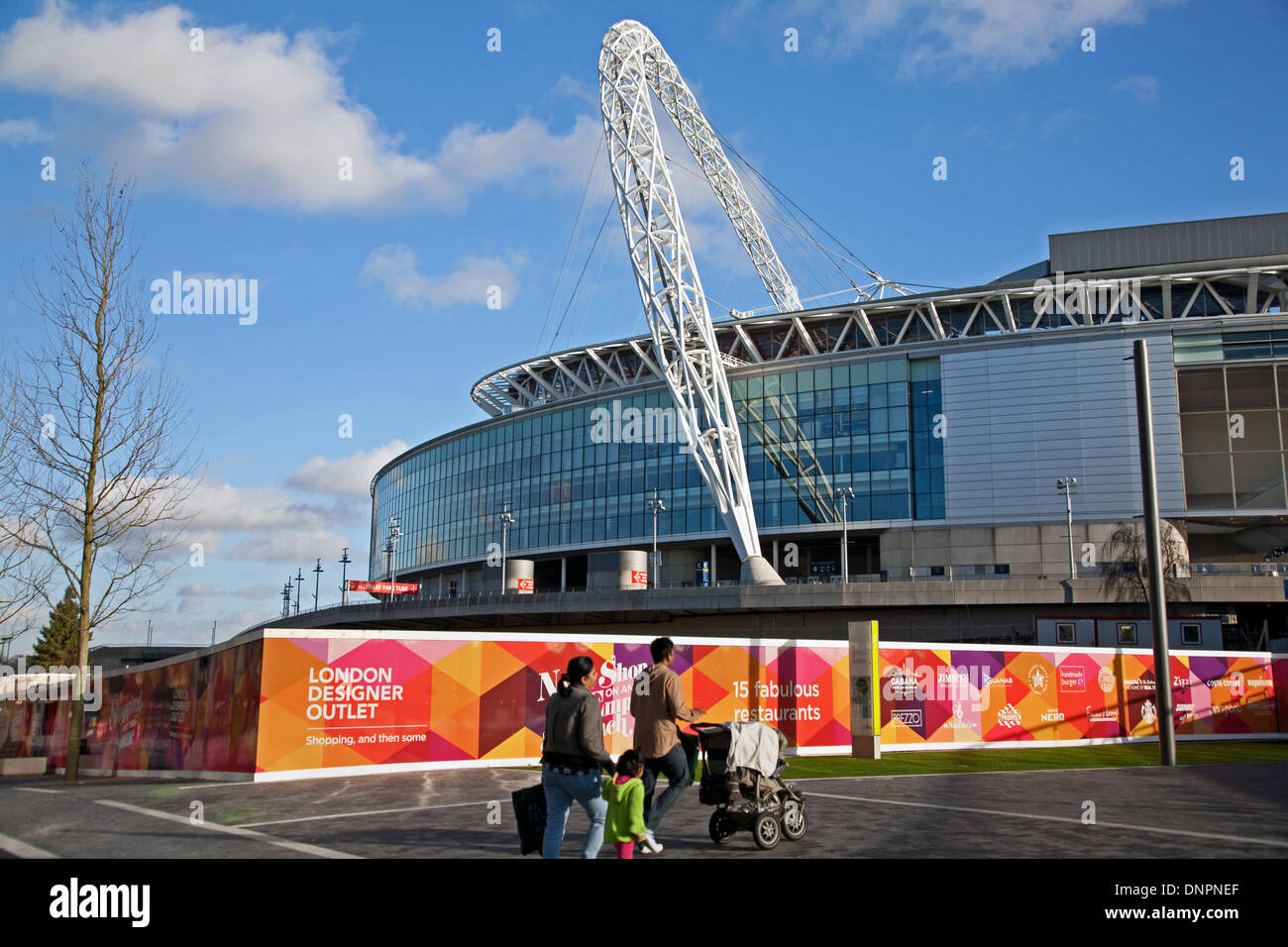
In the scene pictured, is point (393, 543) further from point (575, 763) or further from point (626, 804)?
point (575, 763)

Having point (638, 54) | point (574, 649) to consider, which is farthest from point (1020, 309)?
point (574, 649)

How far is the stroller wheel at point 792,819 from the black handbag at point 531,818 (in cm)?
281

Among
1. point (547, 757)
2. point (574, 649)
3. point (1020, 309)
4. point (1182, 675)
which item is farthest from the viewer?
point (1020, 309)

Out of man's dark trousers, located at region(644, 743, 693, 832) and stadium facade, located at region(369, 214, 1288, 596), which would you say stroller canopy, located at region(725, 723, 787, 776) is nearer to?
man's dark trousers, located at region(644, 743, 693, 832)

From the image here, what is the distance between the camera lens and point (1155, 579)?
22203mm

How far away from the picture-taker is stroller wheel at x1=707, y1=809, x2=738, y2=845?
10.2 metres

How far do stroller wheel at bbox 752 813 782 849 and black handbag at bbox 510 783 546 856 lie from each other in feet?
Answer: 7.66

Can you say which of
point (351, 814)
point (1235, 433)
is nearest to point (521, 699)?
point (351, 814)

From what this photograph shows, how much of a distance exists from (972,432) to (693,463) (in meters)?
21.6

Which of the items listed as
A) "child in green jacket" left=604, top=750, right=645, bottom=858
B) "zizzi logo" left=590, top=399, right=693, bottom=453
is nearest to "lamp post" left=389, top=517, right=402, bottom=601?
"zizzi logo" left=590, top=399, right=693, bottom=453

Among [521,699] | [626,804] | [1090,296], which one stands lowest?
[626,804]
